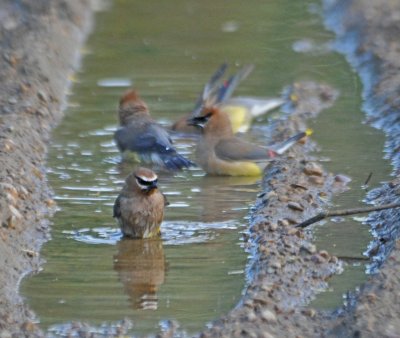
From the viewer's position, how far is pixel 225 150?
1208cm

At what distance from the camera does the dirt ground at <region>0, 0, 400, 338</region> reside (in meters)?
7.36

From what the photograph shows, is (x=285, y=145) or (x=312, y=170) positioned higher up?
(x=285, y=145)

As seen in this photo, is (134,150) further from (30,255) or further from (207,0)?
(207,0)

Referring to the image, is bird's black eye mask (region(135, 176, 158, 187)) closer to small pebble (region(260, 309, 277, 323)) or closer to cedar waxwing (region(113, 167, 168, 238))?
cedar waxwing (region(113, 167, 168, 238))

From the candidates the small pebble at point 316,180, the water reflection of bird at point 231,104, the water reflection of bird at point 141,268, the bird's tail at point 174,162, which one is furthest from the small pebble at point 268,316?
the water reflection of bird at point 231,104

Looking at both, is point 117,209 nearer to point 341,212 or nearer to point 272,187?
point 272,187

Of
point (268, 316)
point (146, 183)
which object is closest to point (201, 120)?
point (146, 183)

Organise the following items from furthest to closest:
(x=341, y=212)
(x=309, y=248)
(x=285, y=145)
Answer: (x=285, y=145), (x=341, y=212), (x=309, y=248)

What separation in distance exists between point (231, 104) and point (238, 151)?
1.69 metres

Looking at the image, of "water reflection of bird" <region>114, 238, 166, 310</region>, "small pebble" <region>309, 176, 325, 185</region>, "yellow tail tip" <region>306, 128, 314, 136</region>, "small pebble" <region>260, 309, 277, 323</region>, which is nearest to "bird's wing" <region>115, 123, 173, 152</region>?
"yellow tail tip" <region>306, 128, 314, 136</region>

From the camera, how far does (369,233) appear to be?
9422 mm

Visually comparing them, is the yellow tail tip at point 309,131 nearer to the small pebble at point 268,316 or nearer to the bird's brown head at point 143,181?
the bird's brown head at point 143,181

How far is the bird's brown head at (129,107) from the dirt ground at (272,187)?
2.48ft

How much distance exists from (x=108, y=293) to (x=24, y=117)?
4835 mm
